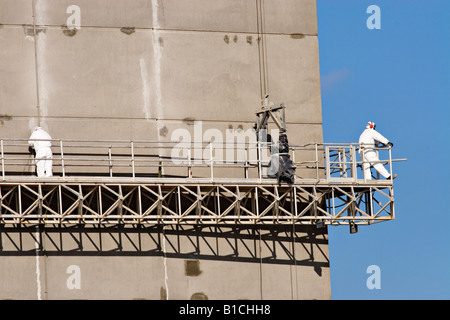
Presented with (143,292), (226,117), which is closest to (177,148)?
(226,117)

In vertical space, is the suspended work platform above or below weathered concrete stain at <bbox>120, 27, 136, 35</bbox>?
below

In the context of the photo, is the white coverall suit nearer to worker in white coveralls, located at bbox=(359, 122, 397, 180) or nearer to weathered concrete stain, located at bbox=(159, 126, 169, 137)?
worker in white coveralls, located at bbox=(359, 122, 397, 180)

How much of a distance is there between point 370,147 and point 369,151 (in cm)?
33

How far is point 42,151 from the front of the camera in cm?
3888

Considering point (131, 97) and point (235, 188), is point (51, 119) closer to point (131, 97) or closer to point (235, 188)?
point (131, 97)

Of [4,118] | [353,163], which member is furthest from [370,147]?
[4,118]

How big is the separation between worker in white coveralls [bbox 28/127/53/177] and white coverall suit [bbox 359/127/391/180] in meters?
9.20

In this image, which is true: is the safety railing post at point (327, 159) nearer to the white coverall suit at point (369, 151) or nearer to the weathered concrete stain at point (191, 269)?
the white coverall suit at point (369, 151)

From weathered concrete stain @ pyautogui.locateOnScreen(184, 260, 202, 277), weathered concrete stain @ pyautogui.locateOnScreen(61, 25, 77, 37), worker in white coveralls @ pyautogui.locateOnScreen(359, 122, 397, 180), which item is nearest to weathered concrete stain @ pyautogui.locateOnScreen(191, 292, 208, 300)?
weathered concrete stain @ pyautogui.locateOnScreen(184, 260, 202, 277)

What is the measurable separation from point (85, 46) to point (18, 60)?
6.63 ft

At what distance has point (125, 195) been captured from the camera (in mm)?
39188

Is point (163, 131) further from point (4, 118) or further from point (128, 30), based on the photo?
point (4, 118)

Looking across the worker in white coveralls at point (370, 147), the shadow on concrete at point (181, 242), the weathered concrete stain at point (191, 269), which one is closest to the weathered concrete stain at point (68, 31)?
the shadow on concrete at point (181, 242)

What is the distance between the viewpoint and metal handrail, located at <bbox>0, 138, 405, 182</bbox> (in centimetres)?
3947
